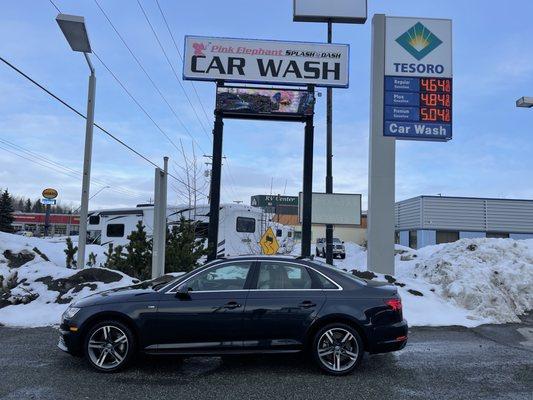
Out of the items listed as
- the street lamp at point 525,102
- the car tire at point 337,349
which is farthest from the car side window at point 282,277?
the street lamp at point 525,102

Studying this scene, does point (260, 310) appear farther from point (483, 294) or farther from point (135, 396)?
point (483, 294)

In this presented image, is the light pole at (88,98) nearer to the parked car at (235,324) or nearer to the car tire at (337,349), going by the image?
the parked car at (235,324)

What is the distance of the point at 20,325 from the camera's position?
931cm

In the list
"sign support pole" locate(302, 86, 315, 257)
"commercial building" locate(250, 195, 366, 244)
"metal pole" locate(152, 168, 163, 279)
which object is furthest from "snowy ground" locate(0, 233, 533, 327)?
"commercial building" locate(250, 195, 366, 244)

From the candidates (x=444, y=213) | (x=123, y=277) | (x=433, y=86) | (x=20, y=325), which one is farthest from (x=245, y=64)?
(x=444, y=213)

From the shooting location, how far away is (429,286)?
40.3 feet

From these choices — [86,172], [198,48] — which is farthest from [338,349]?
[198,48]

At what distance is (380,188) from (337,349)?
871 centimetres

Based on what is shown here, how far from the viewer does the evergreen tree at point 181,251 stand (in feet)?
45.1

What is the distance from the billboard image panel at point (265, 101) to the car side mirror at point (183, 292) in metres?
8.23

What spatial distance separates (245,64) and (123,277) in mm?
6728

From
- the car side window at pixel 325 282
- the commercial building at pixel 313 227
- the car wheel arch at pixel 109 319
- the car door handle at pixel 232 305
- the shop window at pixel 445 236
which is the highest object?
the commercial building at pixel 313 227

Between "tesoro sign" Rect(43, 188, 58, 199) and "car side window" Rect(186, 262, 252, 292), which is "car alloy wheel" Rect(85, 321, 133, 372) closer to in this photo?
"car side window" Rect(186, 262, 252, 292)

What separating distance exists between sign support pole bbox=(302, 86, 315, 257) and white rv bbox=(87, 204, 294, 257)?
23.2 ft
